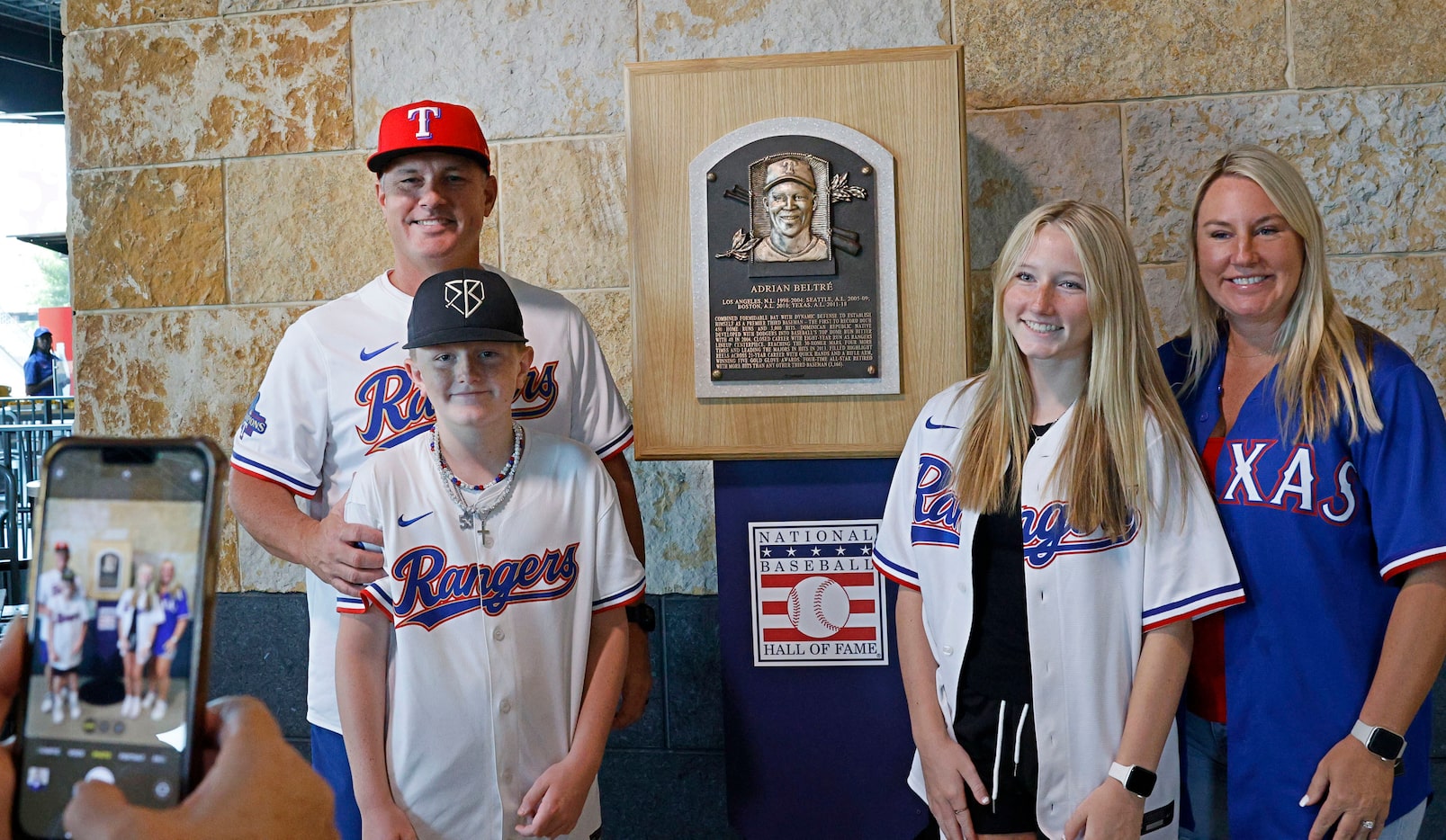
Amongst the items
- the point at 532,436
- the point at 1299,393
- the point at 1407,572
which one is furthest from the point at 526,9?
the point at 1407,572

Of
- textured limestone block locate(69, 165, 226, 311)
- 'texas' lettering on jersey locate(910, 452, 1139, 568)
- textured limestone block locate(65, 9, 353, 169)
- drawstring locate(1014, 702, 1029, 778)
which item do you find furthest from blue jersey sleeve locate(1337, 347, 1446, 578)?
textured limestone block locate(69, 165, 226, 311)

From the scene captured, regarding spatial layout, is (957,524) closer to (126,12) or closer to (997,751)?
(997,751)

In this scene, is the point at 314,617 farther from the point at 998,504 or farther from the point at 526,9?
the point at 526,9

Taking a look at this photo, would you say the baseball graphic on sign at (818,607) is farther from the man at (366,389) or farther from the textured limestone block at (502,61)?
the textured limestone block at (502,61)

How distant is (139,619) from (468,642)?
1.34 meters

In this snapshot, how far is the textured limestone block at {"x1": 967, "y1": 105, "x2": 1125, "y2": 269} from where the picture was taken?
3.02 m

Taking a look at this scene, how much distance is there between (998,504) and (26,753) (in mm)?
1678

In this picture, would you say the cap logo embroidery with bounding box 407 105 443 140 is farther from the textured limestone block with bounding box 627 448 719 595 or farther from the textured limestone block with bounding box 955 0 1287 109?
the textured limestone block with bounding box 955 0 1287 109

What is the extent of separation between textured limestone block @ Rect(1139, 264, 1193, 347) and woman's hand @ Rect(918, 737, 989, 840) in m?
1.55

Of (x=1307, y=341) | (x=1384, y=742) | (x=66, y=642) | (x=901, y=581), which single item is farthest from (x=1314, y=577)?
(x=66, y=642)

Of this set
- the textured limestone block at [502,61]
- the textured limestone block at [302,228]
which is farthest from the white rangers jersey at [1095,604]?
the textured limestone block at [302,228]

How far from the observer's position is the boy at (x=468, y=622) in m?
1.86

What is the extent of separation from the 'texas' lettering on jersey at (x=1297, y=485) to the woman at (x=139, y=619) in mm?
1895

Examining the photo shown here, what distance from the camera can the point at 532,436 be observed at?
2037 mm
